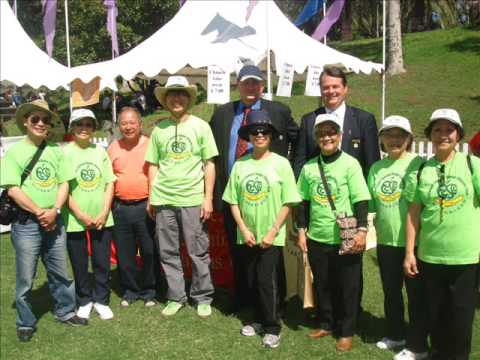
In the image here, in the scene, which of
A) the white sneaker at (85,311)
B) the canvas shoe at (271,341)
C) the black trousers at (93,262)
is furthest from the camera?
the white sneaker at (85,311)

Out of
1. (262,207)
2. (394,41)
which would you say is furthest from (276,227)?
(394,41)

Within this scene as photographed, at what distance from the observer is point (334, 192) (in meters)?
3.72

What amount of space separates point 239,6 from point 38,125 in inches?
174

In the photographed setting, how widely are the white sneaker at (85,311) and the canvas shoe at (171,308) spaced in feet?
Result: 2.17

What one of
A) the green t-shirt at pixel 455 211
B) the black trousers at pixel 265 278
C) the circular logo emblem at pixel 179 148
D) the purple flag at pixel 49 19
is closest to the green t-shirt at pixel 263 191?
the black trousers at pixel 265 278

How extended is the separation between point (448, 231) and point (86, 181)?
2838mm

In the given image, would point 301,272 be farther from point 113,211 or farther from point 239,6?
point 239,6

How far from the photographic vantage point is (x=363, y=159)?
4129mm

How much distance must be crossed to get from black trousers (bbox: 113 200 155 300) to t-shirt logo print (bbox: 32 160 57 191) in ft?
2.46

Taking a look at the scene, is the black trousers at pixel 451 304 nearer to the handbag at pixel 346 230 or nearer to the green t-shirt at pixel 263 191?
the handbag at pixel 346 230

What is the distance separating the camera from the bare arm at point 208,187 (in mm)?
4426

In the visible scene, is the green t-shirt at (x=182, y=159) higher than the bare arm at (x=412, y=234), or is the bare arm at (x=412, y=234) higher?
the green t-shirt at (x=182, y=159)

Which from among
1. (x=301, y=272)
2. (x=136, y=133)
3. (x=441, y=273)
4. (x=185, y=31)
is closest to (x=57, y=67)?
(x=185, y=31)

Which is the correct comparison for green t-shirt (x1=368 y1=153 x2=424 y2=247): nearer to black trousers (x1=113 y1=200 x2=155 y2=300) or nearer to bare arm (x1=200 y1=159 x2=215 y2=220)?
bare arm (x1=200 y1=159 x2=215 y2=220)
